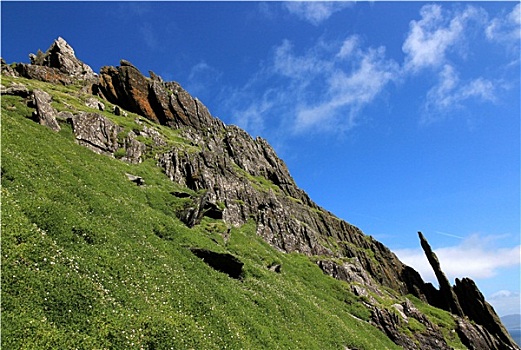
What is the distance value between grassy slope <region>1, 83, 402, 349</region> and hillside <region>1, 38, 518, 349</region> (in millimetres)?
→ 74

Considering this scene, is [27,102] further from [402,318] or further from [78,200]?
[402,318]

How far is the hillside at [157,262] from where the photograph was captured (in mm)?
14156

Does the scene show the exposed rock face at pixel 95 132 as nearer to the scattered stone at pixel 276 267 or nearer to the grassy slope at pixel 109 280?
the grassy slope at pixel 109 280

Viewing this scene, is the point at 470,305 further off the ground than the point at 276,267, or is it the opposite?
the point at 470,305

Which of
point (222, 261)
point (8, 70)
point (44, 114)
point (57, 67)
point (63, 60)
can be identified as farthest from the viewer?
point (63, 60)

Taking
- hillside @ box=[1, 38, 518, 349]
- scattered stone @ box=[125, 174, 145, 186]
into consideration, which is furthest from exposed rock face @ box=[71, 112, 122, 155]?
scattered stone @ box=[125, 174, 145, 186]

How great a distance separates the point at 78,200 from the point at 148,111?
79992 millimetres

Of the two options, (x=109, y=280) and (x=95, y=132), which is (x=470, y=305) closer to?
(x=109, y=280)

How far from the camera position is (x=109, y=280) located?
16.8m

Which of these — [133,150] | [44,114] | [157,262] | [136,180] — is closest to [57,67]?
[133,150]

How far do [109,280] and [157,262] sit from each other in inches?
187

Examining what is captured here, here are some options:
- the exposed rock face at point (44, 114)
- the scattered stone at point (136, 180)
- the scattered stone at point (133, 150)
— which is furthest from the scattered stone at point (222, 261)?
the exposed rock face at point (44, 114)

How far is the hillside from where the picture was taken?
46.4ft

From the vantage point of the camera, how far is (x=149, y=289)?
18.3 m
